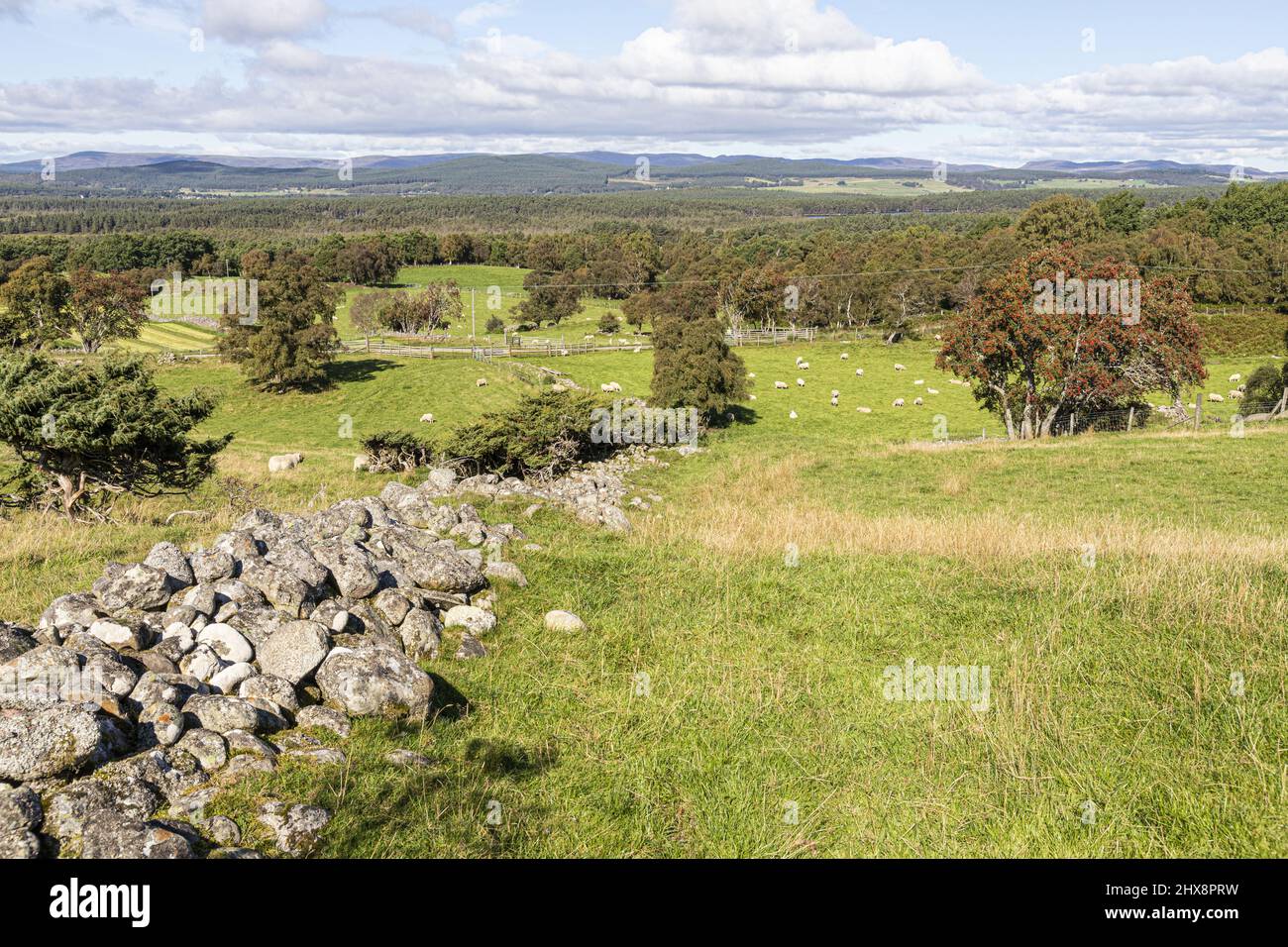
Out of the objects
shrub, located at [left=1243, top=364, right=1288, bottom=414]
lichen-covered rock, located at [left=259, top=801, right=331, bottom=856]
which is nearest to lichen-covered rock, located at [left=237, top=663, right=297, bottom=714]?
lichen-covered rock, located at [left=259, top=801, right=331, bottom=856]

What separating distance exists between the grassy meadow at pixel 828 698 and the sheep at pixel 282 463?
70.6 ft

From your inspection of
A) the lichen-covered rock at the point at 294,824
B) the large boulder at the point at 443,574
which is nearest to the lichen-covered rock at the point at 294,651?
the lichen-covered rock at the point at 294,824

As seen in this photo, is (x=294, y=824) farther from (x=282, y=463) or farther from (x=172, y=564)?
(x=282, y=463)

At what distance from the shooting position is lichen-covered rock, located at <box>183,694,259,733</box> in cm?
679

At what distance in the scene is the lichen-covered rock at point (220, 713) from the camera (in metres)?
6.79

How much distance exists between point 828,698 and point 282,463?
3424 cm

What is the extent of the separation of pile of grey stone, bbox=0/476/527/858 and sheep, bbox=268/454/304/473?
87.6 ft

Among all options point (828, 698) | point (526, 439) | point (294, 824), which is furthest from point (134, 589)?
point (526, 439)

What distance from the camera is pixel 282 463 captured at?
37.4 m

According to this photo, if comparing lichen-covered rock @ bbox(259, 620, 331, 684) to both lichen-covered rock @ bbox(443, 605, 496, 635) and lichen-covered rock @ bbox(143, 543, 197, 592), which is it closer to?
lichen-covered rock @ bbox(143, 543, 197, 592)

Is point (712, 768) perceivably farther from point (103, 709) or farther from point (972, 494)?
point (972, 494)

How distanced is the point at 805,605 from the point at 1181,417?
1415 inches

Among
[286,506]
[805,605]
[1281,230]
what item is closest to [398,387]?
[286,506]

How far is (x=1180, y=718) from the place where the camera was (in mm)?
7531
